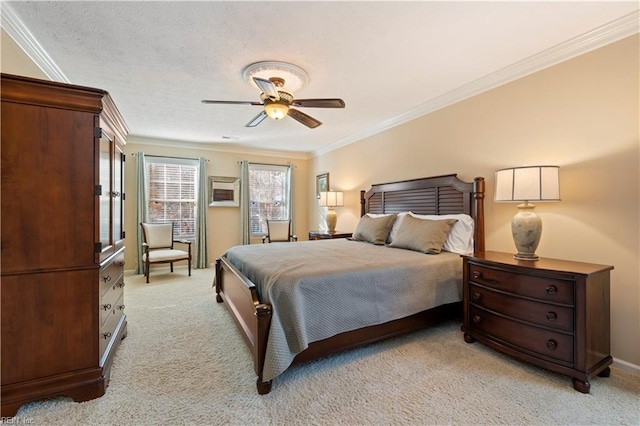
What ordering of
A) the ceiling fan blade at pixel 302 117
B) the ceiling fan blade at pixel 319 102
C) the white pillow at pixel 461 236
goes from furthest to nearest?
the white pillow at pixel 461 236
the ceiling fan blade at pixel 302 117
the ceiling fan blade at pixel 319 102

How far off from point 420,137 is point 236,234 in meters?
4.15

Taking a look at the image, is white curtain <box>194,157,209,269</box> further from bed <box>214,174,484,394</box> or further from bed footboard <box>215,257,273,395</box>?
bed <box>214,174,484,394</box>

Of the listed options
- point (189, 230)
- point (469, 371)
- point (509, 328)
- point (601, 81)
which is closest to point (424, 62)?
point (601, 81)

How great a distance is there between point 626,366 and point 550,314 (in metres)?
0.75

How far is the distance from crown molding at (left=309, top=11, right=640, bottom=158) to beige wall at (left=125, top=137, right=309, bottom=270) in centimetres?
329

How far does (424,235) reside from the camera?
296 centimetres

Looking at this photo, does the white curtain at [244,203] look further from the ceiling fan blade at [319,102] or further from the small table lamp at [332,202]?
the ceiling fan blade at [319,102]

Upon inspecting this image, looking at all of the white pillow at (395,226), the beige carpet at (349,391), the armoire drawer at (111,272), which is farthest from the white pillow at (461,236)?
the armoire drawer at (111,272)

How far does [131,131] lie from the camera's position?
4.74m

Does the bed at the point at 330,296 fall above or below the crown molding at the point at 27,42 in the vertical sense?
below

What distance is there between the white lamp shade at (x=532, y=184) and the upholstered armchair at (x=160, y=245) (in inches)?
184

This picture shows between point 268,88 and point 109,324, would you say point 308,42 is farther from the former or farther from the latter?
point 109,324

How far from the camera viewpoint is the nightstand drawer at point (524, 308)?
1858mm

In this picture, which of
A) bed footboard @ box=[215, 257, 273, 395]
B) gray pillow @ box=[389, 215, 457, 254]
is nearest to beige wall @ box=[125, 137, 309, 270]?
bed footboard @ box=[215, 257, 273, 395]
